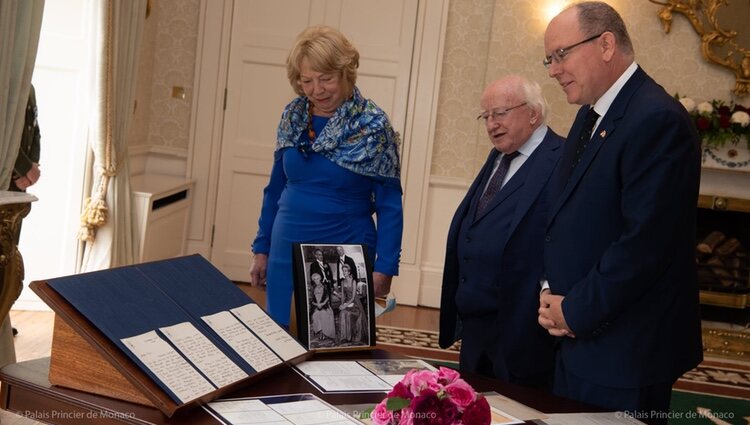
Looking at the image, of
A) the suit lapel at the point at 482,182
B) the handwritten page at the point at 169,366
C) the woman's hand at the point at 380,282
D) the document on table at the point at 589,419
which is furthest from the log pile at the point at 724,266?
the handwritten page at the point at 169,366

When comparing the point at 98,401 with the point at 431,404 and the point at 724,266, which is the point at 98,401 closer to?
the point at 431,404

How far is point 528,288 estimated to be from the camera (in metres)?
2.63

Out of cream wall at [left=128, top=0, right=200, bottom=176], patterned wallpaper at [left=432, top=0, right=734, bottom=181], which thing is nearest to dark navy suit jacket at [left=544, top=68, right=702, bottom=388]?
patterned wallpaper at [left=432, top=0, right=734, bottom=181]

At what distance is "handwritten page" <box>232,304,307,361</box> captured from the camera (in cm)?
184

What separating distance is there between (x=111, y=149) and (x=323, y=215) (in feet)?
9.13

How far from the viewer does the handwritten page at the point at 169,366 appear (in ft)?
4.95

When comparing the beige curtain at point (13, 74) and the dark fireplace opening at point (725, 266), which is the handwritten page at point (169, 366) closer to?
the beige curtain at point (13, 74)

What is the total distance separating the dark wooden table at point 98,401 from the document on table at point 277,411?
0.10 feet

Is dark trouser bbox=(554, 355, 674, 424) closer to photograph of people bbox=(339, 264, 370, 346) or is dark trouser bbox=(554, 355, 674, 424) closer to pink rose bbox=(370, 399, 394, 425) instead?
photograph of people bbox=(339, 264, 370, 346)

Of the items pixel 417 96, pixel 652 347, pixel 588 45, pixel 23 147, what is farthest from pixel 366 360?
pixel 417 96

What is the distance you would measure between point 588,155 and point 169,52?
5081 mm

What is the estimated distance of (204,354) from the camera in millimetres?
1641

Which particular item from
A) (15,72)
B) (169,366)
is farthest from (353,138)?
(15,72)

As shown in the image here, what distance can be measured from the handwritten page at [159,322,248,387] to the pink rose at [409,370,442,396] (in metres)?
0.39
